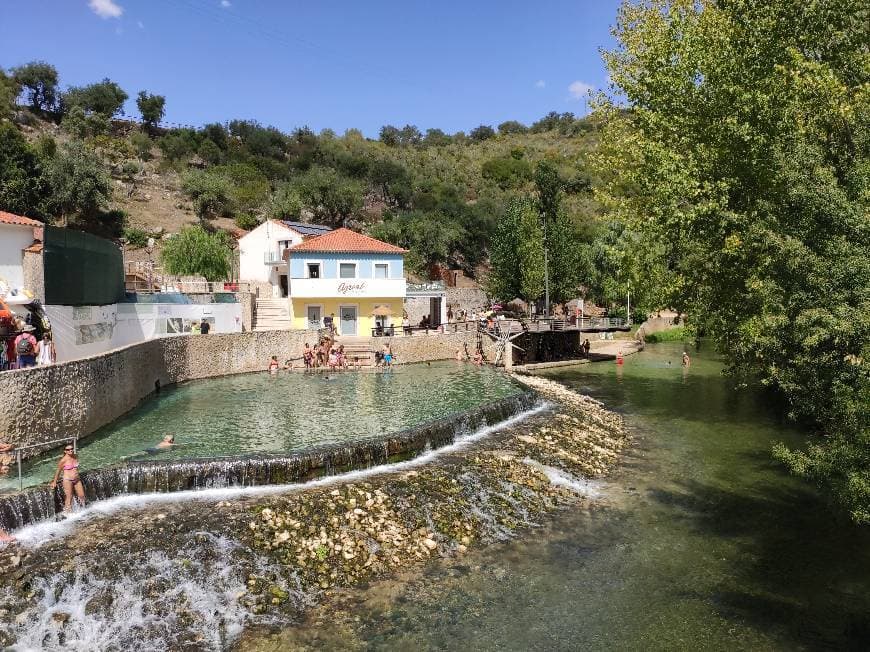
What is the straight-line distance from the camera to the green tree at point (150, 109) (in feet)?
309

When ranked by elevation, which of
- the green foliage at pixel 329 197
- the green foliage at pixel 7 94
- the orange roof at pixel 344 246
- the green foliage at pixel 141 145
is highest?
the green foliage at pixel 7 94

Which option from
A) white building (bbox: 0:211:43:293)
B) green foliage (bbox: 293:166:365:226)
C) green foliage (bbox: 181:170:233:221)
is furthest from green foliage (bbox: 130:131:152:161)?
white building (bbox: 0:211:43:293)

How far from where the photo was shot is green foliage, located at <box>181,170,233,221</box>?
69562 millimetres

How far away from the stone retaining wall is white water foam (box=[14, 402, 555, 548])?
425 centimetres

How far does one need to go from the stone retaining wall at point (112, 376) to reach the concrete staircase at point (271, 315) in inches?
215

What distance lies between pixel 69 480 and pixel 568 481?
13463mm

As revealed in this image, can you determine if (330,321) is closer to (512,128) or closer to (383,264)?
(383,264)

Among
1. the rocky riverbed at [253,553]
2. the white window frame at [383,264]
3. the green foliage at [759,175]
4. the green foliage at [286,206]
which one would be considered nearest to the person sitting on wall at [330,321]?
the white window frame at [383,264]

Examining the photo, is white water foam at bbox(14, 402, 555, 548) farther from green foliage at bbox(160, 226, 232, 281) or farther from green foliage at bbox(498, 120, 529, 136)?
green foliage at bbox(498, 120, 529, 136)

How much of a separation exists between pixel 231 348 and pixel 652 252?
22.6 meters

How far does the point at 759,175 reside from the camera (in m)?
21.6

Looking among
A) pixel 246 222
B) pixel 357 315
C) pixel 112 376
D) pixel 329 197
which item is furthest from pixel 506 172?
pixel 112 376

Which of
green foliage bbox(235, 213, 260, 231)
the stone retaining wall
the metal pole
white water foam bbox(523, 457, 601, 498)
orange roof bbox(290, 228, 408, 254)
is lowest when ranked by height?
white water foam bbox(523, 457, 601, 498)

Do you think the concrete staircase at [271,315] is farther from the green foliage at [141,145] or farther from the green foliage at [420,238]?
the green foliage at [141,145]
